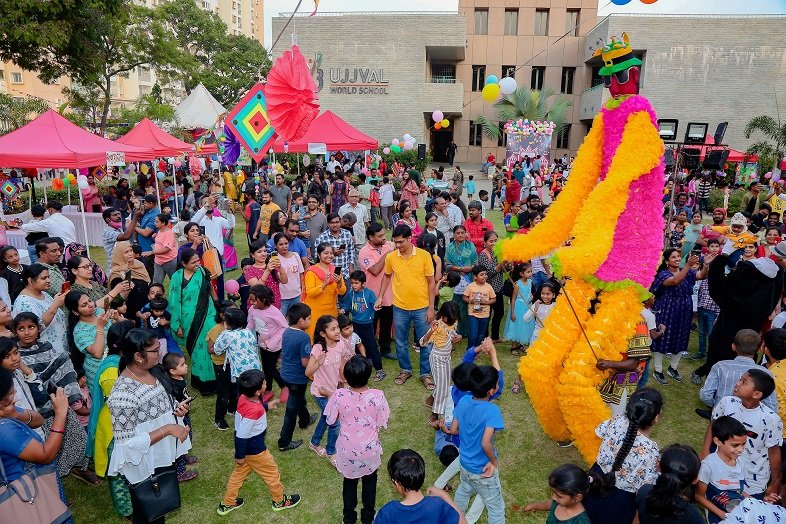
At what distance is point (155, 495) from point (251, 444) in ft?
2.13

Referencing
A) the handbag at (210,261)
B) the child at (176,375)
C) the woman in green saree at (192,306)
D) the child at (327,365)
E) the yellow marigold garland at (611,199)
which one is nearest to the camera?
the child at (176,375)

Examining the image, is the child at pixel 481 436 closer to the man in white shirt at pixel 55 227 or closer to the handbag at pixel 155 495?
the handbag at pixel 155 495

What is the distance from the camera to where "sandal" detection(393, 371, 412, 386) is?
19.5ft

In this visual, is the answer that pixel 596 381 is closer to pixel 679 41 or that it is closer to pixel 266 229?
pixel 266 229

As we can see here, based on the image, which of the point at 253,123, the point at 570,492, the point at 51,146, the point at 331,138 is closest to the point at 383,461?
the point at 570,492

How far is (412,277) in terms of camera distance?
18.7 ft

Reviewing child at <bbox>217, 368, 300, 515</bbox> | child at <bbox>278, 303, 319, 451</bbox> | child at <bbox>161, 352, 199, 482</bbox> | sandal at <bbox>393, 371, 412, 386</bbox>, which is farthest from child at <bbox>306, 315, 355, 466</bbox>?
sandal at <bbox>393, 371, 412, 386</bbox>

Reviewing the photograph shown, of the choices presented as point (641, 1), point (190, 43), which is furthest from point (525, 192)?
point (190, 43)

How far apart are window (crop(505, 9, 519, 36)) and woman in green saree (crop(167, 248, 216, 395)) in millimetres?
30373

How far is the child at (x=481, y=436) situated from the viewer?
3241 millimetres

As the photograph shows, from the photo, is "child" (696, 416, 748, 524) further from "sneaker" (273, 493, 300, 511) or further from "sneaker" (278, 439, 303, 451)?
"sneaker" (278, 439, 303, 451)

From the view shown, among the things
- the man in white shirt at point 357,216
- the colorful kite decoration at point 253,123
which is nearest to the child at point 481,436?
the colorful kite decoration at point 253,123

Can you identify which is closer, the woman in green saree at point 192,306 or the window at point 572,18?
the woman in green saree at point 192,306

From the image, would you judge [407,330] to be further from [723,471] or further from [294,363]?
[723,471]
